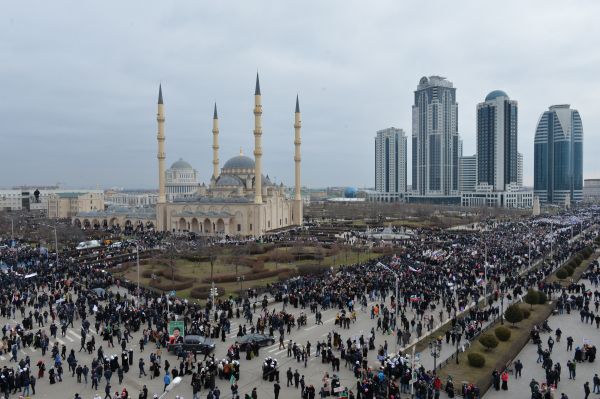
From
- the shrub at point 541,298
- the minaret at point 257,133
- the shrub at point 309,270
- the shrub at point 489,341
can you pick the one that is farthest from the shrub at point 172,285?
the minaret at point 257,133

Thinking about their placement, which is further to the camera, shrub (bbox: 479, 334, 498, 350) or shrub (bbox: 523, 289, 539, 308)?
shrub (bbox: 523, 289, 539, 308)

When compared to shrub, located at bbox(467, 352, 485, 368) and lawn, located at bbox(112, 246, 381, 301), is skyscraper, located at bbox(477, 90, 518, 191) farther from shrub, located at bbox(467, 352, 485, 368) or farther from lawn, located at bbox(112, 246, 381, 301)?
shrub, located at bbox(467, 352, 485, 368)

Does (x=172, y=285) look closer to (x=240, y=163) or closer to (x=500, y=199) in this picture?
(x=240, y=163)

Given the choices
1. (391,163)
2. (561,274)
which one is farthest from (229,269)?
(391,163)

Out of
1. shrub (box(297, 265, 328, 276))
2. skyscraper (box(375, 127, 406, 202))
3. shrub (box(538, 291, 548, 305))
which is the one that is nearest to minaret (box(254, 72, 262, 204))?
shrub (box(297, 265, 328, 276))

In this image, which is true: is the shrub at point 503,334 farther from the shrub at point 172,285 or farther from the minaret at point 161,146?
the minaret at point 161,146

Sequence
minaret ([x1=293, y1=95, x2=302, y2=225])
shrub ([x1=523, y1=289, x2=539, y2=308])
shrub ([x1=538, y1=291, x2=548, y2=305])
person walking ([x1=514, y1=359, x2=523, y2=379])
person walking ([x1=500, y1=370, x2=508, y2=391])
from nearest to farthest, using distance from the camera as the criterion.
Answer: person walking ([x1=500, y1=370, x2=508, y2=391])
person walking ([x1=514, y1=359, x2=523, y2=379])
shrub ([x1=523, y1=289, x2=539, y2=308])
shrub ([x1=538, y1=291, x2=548, y2=305])
minaret ([x1=293, y1=95, x2=302, y2=225])

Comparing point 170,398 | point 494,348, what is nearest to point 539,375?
point 494,348

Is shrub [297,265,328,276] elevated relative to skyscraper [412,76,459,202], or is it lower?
lower
